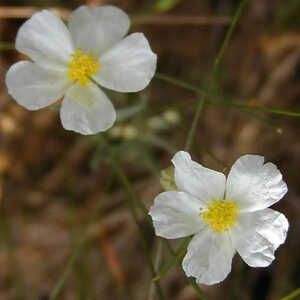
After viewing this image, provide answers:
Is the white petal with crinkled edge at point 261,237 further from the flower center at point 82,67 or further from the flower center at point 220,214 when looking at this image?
the flower center at point 82,67

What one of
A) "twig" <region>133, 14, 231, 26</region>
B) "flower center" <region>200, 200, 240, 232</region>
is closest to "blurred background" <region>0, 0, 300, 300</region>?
"twig" <region>133, 14, 231, 26</region>

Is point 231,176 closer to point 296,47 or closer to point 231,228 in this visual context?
point 231,228

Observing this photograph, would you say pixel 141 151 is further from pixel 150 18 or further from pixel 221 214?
pixel 221 214

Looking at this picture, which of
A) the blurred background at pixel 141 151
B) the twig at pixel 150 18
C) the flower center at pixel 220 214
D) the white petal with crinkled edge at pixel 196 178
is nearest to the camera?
the white petal with crinkled edge at pixel 196 178

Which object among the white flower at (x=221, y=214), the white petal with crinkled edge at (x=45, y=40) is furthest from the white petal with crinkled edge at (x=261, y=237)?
the white petal with crinkled edge at (x=45, y=40)

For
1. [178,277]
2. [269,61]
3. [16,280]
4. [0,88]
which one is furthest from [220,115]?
[16,280]

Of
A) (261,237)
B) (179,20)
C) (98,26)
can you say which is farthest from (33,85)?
(179,20)
